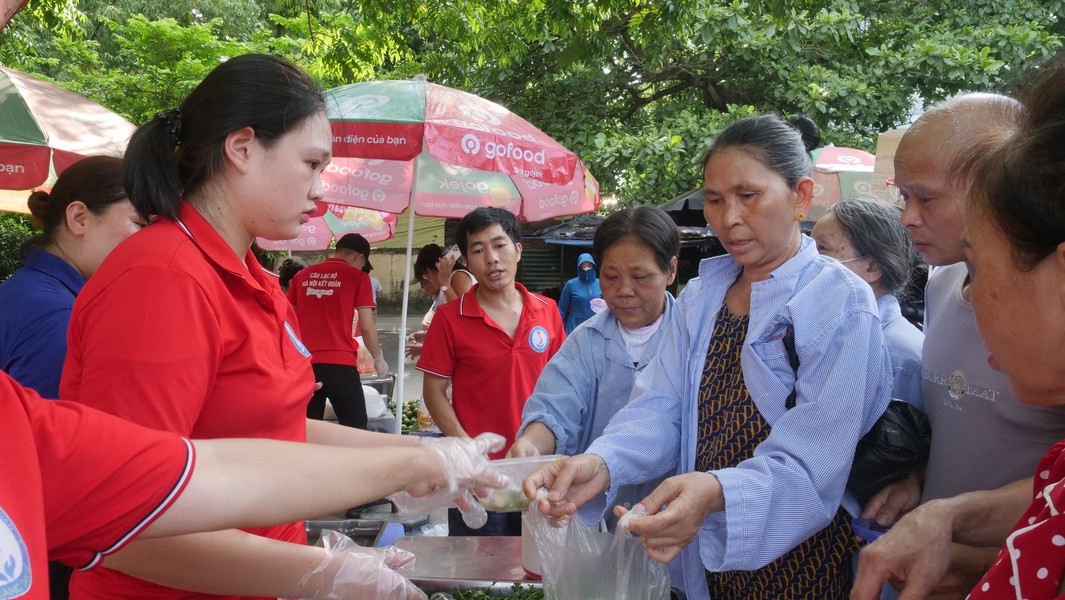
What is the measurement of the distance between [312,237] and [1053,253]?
10.2 metres

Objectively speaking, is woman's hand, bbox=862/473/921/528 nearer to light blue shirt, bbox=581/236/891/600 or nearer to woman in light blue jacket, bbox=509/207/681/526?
light blue shirt, bbox=581/236/891/600

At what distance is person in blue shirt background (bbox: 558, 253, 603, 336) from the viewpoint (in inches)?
259

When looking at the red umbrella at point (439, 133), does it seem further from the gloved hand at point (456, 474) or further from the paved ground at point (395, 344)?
the paved ground at point (395, 344)

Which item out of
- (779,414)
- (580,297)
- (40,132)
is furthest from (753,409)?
(580,297)

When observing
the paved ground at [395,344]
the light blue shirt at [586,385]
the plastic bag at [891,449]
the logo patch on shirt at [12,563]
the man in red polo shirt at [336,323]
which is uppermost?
the logo patch on shirt at [12,563]

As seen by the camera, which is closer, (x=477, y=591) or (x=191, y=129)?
(x=191, y=129)

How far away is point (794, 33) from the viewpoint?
8.99 metres

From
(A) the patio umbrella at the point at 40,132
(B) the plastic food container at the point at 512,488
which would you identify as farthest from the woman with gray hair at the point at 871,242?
(A) the patio umbrella at the point at 40,132

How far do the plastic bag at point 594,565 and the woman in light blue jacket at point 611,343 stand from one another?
1.81 feet

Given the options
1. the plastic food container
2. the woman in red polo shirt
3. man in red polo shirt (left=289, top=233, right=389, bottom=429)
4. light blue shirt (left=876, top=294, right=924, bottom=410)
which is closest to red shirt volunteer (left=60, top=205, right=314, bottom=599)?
→ the woman in red polo shirt

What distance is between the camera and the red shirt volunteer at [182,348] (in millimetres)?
1331

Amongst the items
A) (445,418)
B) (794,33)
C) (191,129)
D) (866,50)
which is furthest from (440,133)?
(866,50)

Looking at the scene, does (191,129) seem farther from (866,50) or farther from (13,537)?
(866,50)

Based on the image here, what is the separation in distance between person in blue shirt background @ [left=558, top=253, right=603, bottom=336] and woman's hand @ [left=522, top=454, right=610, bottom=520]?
4.48 metres
